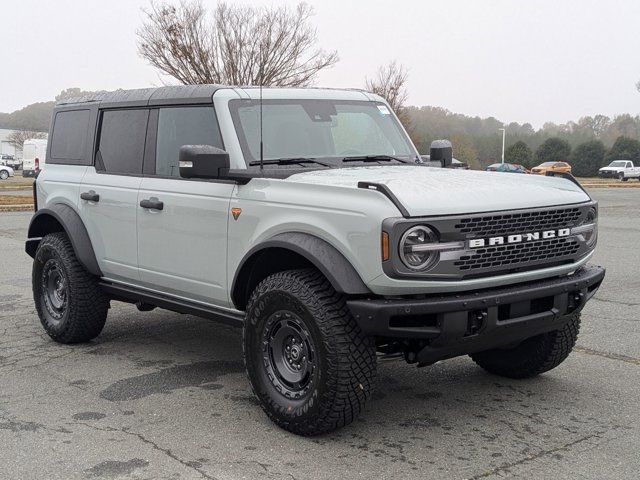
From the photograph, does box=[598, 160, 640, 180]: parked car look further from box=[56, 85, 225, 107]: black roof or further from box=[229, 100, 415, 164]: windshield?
box=[56, 85, 225, 107]: black roof

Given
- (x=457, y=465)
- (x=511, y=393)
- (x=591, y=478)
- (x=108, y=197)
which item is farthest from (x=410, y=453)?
(x=108, y=197)

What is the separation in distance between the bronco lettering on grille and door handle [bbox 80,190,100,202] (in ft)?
10.6

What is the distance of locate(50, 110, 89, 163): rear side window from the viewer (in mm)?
6648

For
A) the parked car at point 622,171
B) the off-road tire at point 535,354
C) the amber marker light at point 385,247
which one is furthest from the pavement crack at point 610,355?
the parked car at point 622,171

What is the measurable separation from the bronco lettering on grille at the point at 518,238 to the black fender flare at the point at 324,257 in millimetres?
628

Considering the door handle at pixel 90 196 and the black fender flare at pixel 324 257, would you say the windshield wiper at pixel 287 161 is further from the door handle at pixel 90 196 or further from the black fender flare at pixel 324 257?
the door handle at pixel 90 196

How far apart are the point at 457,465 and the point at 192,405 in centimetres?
177

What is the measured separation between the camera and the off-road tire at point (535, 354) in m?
5.33

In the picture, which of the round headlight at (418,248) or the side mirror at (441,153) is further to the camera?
the side mirror at (441,153)

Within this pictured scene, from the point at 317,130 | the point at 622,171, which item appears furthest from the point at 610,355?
the point at 622,171

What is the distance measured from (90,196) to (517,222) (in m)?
3.43

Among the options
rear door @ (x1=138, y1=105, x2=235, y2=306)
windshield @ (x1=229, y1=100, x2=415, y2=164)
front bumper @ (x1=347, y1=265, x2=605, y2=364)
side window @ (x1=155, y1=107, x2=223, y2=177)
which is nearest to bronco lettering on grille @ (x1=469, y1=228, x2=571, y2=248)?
front bumper @ (x1=347, y1=265, x2=605, y2=364)

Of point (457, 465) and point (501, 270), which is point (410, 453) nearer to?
point (457, 465)

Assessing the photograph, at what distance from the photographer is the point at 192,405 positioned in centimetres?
503
